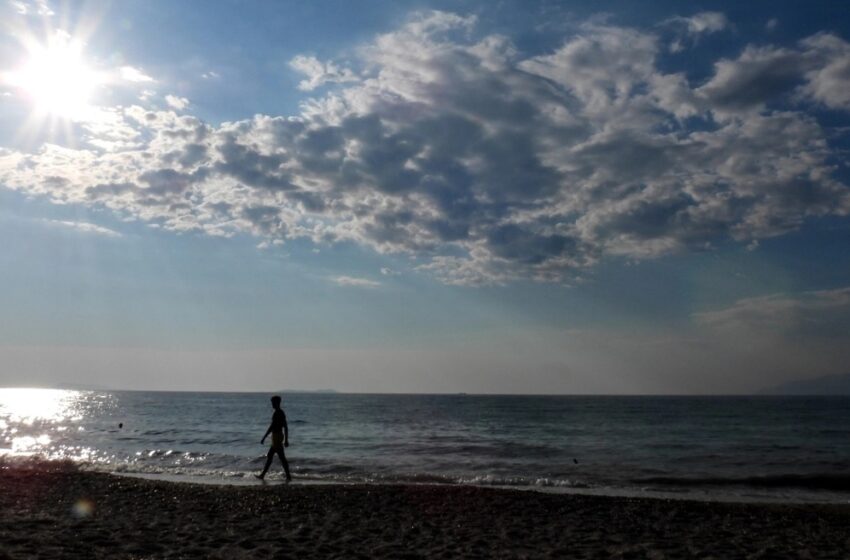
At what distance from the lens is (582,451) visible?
33000 millimetres

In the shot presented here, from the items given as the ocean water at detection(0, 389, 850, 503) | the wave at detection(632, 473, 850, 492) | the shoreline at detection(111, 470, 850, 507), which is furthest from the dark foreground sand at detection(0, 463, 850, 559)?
the wave at detection(632, 473, 850, 492)

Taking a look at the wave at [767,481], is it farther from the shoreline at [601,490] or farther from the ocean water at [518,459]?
the shoreline at [601,490]

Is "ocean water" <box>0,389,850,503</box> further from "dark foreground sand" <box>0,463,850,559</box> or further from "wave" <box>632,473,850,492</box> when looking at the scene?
"dark foreground sand" <box>0,463,850,559</box>

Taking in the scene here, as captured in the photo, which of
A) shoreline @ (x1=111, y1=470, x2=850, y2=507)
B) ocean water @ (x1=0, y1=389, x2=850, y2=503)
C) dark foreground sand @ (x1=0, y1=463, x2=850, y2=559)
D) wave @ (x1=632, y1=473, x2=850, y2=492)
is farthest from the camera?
wave @ (x1=632, y1=473, x2=850, y2=492)

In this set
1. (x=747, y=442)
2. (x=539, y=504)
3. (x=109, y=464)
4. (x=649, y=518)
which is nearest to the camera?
(x=649, y=518)

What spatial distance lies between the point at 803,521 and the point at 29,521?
13.5 m

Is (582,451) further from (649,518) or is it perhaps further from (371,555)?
(371,555)

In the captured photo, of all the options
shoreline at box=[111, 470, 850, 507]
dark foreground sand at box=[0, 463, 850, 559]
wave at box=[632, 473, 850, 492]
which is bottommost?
wave at box=[632, 473, 850, 492]

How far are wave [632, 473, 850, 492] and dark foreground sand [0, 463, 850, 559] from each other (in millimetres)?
5900

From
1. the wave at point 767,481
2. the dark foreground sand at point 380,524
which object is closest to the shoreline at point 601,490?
the wave at point 767,481

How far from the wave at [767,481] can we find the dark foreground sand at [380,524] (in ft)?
19.4

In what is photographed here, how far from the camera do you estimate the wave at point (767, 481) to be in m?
21.1

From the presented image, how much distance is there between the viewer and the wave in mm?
21109

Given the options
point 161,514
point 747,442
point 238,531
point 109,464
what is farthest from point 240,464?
point 747,442
